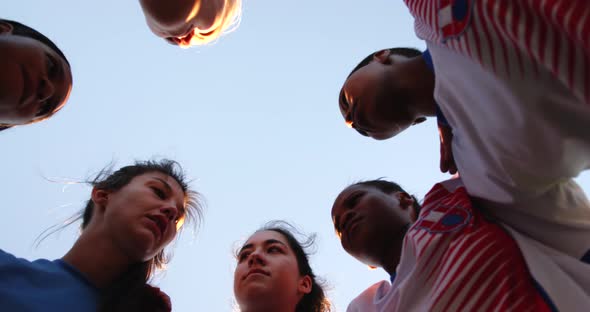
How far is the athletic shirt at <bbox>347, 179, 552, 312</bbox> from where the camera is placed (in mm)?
1293

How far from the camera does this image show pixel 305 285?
265 cm

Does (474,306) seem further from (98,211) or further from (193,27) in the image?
(98,211)

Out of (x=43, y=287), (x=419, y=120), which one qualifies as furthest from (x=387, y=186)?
(x=43, y=287)

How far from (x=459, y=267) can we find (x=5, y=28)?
1.79 m

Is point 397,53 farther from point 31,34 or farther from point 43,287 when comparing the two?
point 43,287

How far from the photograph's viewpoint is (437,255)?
1449 millimetres

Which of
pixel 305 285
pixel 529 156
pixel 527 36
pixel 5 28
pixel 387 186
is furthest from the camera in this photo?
pixel 305 285

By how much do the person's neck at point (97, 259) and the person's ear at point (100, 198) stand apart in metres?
0.20

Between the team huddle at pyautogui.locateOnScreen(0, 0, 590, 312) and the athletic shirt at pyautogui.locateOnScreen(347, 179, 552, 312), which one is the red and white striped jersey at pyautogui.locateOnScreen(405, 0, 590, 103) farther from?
the athletic shirt at pyautogui.locateOnScreen(347, 179, 552, 312)

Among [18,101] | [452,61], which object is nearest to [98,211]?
[18,101]

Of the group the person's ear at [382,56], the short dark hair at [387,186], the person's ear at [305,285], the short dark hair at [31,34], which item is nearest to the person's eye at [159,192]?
the short dark hair at [31,34]

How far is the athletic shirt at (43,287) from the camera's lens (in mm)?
1859

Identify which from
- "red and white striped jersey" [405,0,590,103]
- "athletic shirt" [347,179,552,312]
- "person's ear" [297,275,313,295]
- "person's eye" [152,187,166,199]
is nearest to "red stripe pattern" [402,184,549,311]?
"athletic shirt" [347,179,552,312]

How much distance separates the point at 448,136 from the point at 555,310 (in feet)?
2.09
